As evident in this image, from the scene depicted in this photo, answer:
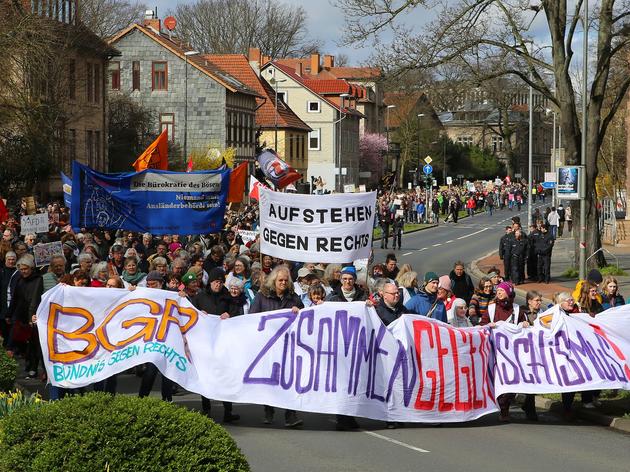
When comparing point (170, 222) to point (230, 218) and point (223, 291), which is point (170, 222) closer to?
point (223, 291)

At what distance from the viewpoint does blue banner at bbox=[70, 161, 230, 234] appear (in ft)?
63.5

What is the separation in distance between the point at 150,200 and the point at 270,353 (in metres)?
8.11

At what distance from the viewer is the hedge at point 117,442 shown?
607cm

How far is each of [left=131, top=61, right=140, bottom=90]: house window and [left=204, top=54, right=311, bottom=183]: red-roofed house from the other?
752 cm

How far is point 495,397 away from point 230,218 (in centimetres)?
2411

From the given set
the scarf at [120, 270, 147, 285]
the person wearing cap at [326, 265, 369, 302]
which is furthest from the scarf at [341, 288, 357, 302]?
the scarf at [120, 270, 147, 285]

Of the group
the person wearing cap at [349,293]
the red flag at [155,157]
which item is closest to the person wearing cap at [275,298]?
the person wearing cap at [349,293]

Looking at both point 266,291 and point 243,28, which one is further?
point 243,28

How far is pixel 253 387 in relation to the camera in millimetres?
11859

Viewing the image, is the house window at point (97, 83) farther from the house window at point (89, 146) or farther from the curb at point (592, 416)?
the curb at point (592, 416)

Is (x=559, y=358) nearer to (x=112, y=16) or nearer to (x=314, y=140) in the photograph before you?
(x=112, y=16)

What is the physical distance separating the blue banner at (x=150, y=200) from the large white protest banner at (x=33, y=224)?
2387mm

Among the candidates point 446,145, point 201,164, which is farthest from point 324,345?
point 446,145

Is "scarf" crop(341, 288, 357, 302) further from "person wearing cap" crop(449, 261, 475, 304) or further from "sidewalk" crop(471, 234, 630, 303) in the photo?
"sidewalk" crop(471, 234, 630, 303)
